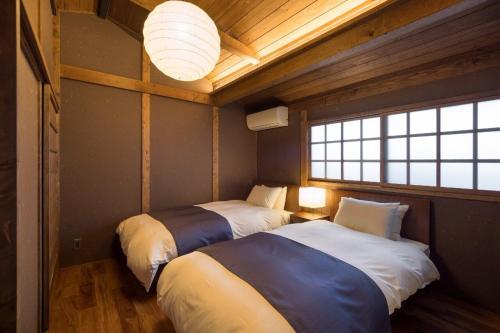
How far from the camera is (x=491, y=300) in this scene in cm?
185

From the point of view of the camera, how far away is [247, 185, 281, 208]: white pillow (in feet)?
11.3

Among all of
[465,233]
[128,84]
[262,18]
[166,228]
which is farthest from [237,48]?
[465,233]

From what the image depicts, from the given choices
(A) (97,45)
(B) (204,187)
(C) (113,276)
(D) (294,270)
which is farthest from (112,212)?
(D) (294,270)

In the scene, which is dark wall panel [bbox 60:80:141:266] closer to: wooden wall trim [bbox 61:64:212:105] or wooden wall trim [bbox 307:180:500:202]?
wooden wall trim [bbox 61:64:212:105]

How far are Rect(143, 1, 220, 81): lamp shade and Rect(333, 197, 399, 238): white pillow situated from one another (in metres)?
2.06

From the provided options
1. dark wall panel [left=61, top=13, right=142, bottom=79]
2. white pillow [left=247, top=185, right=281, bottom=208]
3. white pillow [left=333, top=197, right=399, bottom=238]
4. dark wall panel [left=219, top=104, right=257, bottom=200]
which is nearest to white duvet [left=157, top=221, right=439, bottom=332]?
white pillow [left=333, top=197, right=399, bottom=238]

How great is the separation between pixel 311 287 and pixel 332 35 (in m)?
1.89

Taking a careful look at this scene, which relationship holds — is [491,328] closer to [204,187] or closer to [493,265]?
[493,265]

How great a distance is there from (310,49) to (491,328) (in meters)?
2.60

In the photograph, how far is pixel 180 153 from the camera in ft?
11.6

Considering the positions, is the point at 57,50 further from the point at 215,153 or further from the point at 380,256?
the point at 380,256

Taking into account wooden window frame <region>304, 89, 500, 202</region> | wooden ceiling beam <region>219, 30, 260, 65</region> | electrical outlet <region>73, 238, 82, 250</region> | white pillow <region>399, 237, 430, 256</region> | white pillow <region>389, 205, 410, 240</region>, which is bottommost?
electrical outlet <region>73, 238, 82, 250</region>

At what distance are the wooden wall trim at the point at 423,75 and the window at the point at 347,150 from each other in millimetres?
319

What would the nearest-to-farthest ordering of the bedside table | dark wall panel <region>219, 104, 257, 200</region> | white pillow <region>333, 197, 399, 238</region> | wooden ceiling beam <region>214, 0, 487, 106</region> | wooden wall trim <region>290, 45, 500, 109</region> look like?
1. wooden ceiling beam <region>214, 0, 487, 106</region>
2. wooden wall trim <region>290, 45, 500, 109</region>
3. white pillow <region>333, 197, 399, 238</region>
4. the bedside table
5. dark wall panel <region>219, 104, 257, 200</region>
